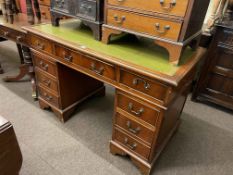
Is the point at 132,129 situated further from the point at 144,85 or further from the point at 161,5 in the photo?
the point at 161,5

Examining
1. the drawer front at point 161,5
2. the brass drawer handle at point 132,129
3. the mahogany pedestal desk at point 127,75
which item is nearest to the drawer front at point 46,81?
the mahogany pedestal desk at point 127,75

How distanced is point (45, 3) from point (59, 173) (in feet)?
6.84

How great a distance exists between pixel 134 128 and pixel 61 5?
109cm

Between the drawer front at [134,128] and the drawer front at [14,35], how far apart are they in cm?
124

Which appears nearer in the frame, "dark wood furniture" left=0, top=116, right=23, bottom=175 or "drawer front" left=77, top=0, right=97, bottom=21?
"dark wood furniture" left=0, top=116, right=23, bottom=175

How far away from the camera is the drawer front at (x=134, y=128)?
3.92 feet

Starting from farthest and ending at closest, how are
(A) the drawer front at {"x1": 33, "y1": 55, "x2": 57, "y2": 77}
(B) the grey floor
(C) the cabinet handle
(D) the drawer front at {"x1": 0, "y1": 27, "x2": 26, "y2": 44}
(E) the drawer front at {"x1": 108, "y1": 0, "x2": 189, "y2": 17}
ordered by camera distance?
1. (D) the drawer front at {"x1": 0, "y1": 27, "x2": 26, "y2": 44}
2. (C) the cabinet handle
3. (A) the drawer front at {"x1": 33, "y1": 55, "x2": 57, "y2": 77}
4. (B) the grey floor
5. (E) the drawer front at {"x1": 108, "y1": 0, "x2": 189, "y2": 17}

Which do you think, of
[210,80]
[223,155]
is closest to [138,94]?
[223,155]

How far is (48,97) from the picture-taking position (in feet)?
5.89

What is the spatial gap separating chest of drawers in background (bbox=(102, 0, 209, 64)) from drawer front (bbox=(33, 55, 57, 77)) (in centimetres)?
65

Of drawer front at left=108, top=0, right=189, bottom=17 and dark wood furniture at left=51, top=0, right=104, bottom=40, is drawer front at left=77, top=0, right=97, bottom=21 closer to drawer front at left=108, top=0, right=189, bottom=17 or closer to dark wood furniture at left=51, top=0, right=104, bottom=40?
dark wood furniture at left=51, top=0, right=104, bottom=40

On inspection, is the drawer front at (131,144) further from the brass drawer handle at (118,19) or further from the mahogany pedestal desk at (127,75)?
the brass drawer handle at (118,19)

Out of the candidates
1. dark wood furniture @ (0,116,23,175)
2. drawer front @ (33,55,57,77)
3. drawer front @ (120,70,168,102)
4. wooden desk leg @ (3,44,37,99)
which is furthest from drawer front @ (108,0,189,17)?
wooden desk leg @ (3,44,37,99)

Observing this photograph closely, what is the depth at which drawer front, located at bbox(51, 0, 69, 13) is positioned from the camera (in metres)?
1.40
